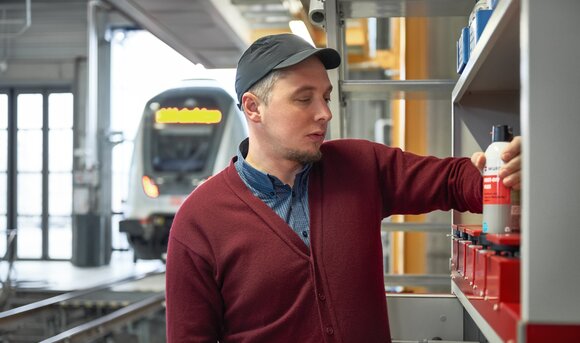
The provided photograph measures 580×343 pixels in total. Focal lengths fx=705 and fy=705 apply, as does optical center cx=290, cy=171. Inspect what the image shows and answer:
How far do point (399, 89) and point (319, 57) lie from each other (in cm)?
62

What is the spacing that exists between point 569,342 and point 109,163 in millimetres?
16227

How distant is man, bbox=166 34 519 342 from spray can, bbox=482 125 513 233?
1.26ft

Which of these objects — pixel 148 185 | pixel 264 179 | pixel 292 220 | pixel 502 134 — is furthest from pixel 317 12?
pixel 148 185

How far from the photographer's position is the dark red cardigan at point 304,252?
2035 millimetres

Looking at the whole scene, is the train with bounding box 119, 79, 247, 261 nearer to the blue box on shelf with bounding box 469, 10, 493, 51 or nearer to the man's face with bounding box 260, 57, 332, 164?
the man's face with bounding box 260, 57, 332, 164

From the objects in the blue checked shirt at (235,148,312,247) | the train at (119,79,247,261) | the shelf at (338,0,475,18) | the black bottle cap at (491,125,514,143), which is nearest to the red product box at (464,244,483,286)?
the black bottle cap at (491,125,514,143)

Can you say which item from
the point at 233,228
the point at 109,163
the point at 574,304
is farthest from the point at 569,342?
the point at 109,163

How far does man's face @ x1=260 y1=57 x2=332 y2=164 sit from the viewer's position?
2115 mm

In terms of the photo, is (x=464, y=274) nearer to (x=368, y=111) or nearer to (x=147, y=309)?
(x=147, y=309)

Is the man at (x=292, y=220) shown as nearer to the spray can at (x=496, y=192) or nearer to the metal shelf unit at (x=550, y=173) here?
the spray can at (x=496, y=192)

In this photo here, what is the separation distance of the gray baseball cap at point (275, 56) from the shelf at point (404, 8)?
1.49ft

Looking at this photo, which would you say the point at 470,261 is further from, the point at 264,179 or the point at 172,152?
the point at 172,152

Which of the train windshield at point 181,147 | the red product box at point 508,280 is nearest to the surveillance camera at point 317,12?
the red product box at point 508,280

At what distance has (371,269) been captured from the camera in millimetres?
2125
